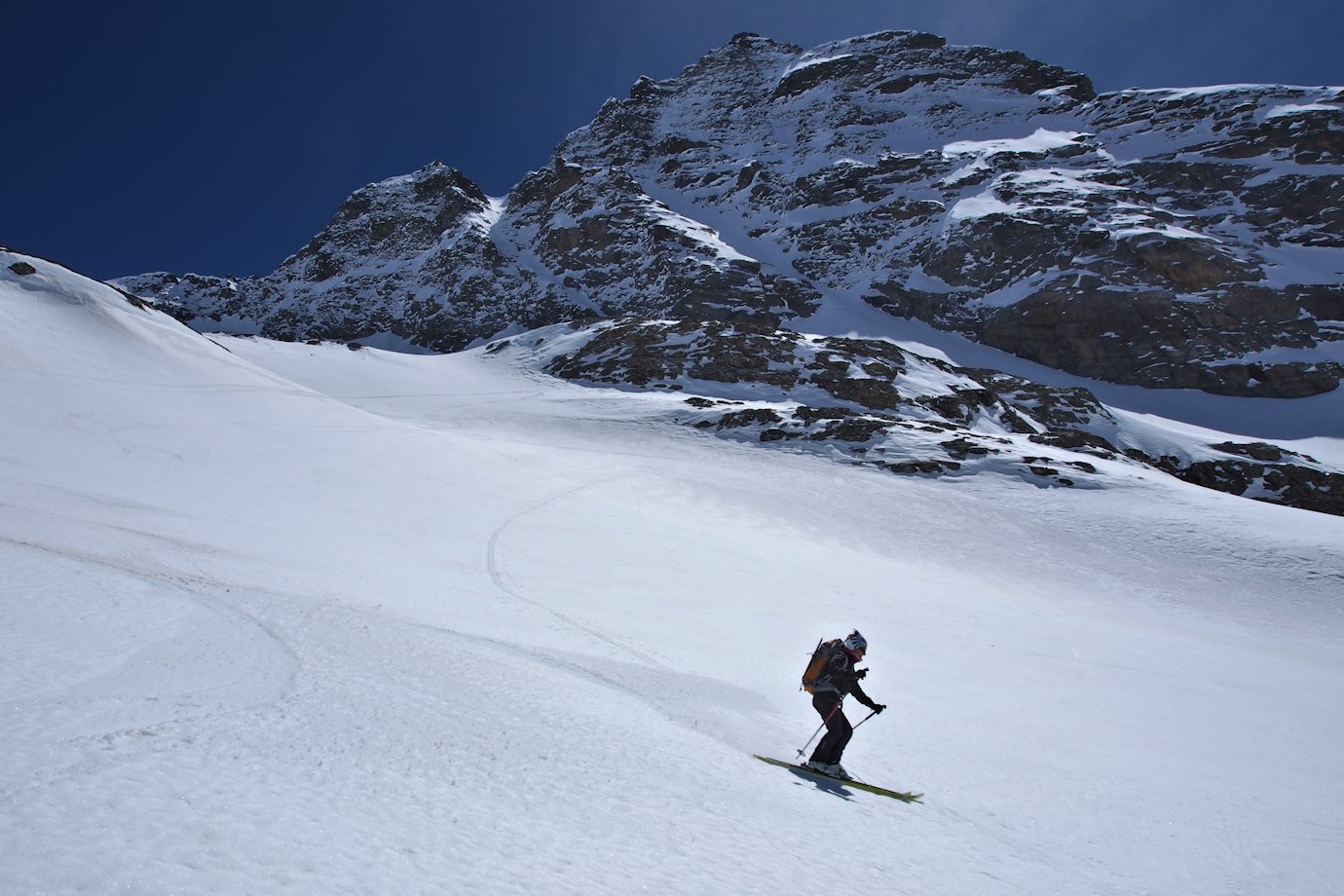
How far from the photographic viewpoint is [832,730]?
19.4 ft

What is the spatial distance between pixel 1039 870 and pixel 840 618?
7.98 m

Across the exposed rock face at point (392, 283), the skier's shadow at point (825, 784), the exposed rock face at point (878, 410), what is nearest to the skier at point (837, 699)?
the skier's shadow at point (825, 784)

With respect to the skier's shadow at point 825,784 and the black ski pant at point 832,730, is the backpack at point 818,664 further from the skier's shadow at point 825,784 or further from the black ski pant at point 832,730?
the skier's shadow at point 825,784

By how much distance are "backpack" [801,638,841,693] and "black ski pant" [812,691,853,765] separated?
0.14 m

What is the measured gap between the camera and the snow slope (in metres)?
2.91

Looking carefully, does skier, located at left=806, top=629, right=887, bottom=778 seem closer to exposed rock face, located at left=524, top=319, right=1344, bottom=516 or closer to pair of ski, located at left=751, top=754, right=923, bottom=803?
pair of ski, located at left=751, top=754, right=923, bottom=803

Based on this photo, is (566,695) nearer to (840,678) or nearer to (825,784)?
(825,784)

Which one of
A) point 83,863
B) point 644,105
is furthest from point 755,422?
point 644,105

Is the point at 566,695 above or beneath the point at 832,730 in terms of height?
beneath

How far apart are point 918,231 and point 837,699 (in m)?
115

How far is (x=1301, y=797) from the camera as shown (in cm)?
684

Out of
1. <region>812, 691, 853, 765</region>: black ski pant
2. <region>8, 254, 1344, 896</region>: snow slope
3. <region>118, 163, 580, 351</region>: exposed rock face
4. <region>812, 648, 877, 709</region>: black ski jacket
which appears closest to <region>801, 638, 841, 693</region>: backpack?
<region>812, 648, 877, 709</region>: black ski jacket

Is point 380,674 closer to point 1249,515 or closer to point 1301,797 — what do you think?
point 1301,797

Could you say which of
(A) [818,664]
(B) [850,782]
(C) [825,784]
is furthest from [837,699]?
(C) [825,784]
